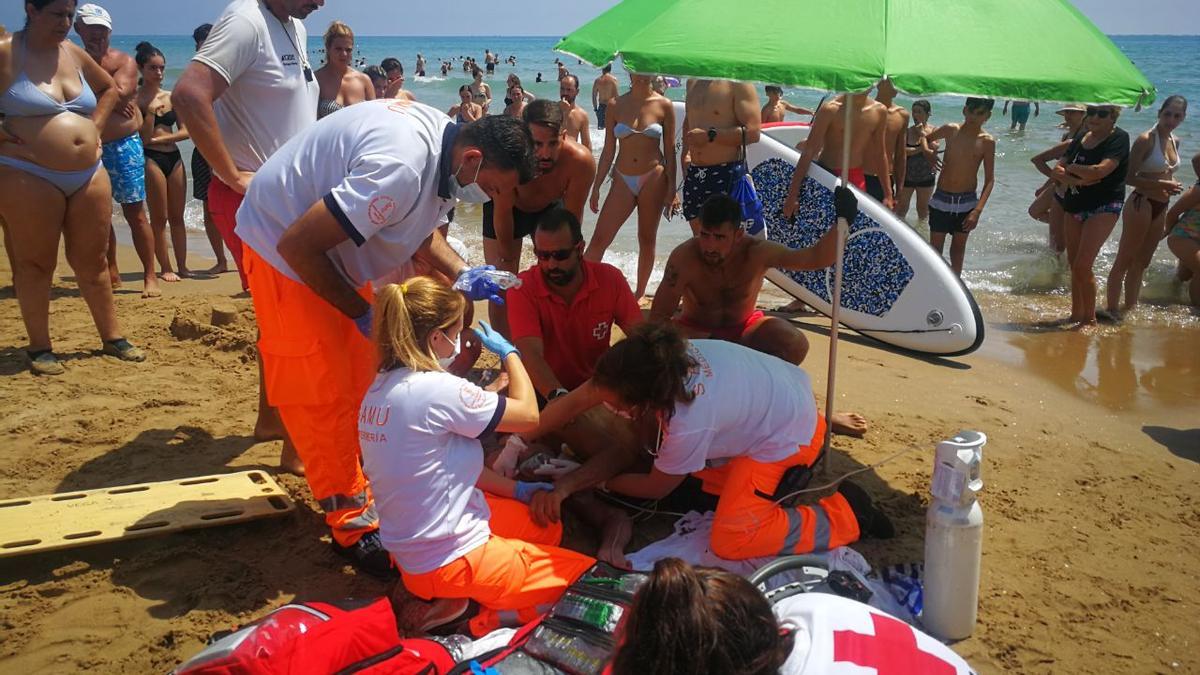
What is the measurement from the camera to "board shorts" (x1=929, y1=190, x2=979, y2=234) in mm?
7445

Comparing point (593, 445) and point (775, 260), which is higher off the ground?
point (775, 260)

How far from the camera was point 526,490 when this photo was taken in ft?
10.5

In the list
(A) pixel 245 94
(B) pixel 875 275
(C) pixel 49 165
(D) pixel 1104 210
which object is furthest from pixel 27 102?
(D) pixel 1104 210

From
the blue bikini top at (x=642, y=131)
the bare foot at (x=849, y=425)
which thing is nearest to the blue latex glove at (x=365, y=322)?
the bare foot at (x=849, y=425)

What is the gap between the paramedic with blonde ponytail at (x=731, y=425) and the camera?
279 cm

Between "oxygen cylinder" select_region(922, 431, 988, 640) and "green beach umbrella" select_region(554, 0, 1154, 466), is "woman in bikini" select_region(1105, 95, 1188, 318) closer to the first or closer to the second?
"green beach umbrella" select_region(554, 0, 1154, 466)

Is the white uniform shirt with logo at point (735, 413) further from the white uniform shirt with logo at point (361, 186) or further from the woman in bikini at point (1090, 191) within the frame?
the woman in bikini at point (1090, 191)

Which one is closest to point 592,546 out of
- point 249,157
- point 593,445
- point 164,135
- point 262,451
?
point 593,445

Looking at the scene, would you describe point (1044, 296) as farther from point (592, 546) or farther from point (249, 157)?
point (249, 157)

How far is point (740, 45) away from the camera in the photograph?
114 inches

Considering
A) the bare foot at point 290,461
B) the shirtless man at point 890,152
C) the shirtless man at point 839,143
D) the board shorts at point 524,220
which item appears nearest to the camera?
the bare foot at point 290,461

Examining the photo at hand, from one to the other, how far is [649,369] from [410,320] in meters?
0.74

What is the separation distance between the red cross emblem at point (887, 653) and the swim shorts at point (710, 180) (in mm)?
4381

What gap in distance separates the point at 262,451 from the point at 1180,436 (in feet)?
14.8
